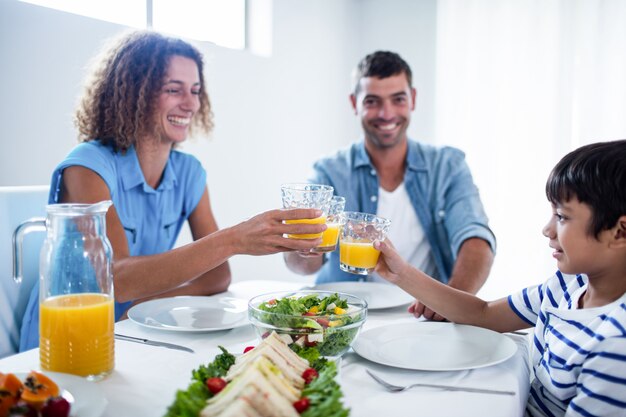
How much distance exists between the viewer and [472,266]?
2154mm

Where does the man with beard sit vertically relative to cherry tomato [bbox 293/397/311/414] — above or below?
above

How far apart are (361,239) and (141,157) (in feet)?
3.53

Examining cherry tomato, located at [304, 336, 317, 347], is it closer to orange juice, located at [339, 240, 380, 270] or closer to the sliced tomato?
the sliced tomato

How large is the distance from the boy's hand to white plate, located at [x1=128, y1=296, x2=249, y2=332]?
0.39 meters

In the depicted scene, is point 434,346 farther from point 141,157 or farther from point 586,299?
point 141,157

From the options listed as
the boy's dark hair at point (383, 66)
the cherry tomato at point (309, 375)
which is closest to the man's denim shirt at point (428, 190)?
the boy's dark hair at point (383, 66)

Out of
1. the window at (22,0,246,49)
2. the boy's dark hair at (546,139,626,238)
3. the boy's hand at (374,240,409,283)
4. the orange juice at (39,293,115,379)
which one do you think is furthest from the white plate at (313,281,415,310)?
the window at (22,0,246,49)

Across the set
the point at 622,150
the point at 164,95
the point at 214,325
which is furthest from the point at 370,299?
the point at 164,95

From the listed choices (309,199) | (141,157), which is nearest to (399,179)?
(141,157)

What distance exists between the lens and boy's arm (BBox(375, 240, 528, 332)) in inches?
58.7

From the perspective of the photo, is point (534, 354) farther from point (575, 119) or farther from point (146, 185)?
point (575, 119)

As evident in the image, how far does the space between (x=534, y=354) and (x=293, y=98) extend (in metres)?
3.42

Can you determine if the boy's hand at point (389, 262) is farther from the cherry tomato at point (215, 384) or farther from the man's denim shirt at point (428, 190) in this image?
the man's denim shirt at point (428, 190)

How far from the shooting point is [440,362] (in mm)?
1224
